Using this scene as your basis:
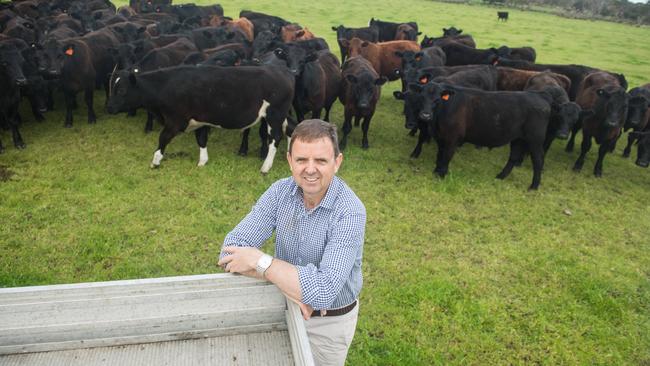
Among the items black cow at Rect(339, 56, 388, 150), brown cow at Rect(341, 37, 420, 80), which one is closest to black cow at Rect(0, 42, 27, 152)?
black cow at Rect(339, 56, 388, 150)

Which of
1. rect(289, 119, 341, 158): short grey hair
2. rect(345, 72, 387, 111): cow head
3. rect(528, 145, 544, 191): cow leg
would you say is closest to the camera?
rect(289, 119, 341, 158): short grey hair

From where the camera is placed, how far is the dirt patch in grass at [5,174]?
240 inches

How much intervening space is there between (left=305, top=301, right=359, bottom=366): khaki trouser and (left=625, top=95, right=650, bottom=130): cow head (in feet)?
26.0

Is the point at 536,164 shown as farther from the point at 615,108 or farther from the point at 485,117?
the point at 615,108

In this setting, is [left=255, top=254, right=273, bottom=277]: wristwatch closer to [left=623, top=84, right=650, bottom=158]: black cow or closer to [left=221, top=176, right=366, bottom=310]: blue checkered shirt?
[left=221, top=176, right=366, bottom=310]: blue checkered shirt

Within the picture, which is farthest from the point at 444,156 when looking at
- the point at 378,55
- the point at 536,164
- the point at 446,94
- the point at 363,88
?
the point at 378,55

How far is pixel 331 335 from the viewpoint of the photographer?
2.43 metres

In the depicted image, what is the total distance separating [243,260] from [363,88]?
6326mm

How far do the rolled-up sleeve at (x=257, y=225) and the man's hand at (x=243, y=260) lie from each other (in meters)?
0.16

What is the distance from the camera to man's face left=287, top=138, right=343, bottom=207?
2.00 meters

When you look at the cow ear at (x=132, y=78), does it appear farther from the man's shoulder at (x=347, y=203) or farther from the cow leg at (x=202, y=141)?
the man's shoulder at (x=347, y=203)

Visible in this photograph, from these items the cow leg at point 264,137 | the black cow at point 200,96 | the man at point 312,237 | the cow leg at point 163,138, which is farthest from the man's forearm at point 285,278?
the cow leg at point 264,137

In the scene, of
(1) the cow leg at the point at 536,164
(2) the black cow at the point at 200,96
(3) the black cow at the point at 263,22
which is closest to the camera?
(2) the black cow at the point at 200,96

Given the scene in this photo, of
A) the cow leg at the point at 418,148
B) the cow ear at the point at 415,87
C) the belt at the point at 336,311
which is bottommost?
the cow leg at the point at 418,148
